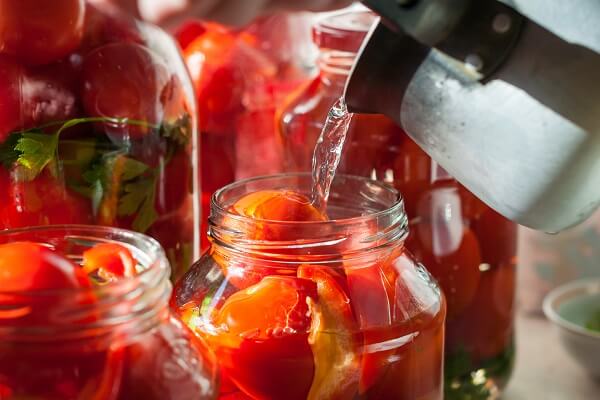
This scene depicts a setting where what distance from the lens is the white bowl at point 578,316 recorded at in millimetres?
816

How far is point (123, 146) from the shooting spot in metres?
0.53

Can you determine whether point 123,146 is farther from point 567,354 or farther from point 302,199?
point 567,354

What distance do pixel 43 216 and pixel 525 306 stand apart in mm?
619

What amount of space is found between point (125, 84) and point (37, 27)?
0.06 metres

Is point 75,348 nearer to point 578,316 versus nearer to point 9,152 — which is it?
point 9,152

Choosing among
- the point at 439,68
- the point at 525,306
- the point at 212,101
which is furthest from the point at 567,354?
the point at 439,68

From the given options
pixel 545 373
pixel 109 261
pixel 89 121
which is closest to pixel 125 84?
pixel 89 121

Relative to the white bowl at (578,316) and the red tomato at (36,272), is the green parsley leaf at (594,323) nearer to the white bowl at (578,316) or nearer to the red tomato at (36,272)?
the white bowl at (578,316)

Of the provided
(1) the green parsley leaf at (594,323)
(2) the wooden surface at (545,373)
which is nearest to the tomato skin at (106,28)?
(2) the wooden surface at (545,373)

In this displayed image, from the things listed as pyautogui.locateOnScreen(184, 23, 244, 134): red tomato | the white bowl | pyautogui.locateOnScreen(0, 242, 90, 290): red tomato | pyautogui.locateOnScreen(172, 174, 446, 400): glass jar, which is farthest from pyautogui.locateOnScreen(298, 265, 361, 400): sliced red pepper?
the white bowl

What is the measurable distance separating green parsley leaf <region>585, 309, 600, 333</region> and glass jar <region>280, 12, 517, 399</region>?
0.22 meters

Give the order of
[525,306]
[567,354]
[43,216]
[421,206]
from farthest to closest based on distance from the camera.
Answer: [525,306] → [567,354] → [421,206] → [43,216]

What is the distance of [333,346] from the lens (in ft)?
1.48

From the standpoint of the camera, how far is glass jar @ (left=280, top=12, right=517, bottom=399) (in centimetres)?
64
